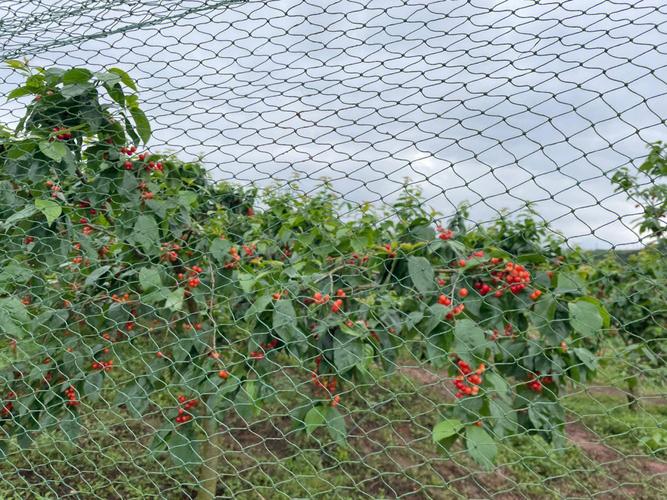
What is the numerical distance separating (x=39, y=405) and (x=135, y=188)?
2.48ft

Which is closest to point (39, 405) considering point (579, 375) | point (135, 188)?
point (135, 188)

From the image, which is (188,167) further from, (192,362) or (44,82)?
(192,362)

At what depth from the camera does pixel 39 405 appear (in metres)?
1.86

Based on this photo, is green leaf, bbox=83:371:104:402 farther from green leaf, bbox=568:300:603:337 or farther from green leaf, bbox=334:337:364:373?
green leaf, bbox=568:300:603:337

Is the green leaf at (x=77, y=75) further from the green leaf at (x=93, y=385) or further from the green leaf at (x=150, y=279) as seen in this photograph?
the green leaf at (x=93, y=385)

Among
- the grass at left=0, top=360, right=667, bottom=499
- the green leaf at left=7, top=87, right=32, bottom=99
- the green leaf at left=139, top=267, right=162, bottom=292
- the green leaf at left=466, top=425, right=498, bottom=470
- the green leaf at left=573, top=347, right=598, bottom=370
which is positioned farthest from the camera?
the grass at left=0, top=360, right=667, bottom=499

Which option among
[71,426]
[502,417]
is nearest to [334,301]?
[502,417]

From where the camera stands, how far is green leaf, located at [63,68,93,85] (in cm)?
175

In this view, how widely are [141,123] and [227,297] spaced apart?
59cm

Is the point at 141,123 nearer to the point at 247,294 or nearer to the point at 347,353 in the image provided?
the point at 247,294

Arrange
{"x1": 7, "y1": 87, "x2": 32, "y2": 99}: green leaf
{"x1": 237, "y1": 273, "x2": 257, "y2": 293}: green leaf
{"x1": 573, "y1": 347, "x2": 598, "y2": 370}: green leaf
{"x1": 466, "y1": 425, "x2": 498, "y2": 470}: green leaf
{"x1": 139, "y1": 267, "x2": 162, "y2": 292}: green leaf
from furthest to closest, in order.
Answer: {"x1": 7, "y1": 87, "x2": 32, "y2": 99}: green leaf, {"x1": 139, "y1": 267, "x2": 162, "y2": 292}: green leaf, {"x1": 237, "y1": 273, "x2": 257, "y2": 293}: green leaf, {"x1": 573, "y1": 347, "x2": 598, "y2": 370}: green leaf, {"x1": 466, "y1": 425, "x2": 498, "y2": 470}: green leaf

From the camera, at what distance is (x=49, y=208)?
1.64m

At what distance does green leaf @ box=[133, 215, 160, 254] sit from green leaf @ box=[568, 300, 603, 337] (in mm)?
1121

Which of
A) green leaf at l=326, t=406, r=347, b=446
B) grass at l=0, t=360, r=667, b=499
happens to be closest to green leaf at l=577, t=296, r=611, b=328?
green leaf at l=326, t=406, r=347, b=446
